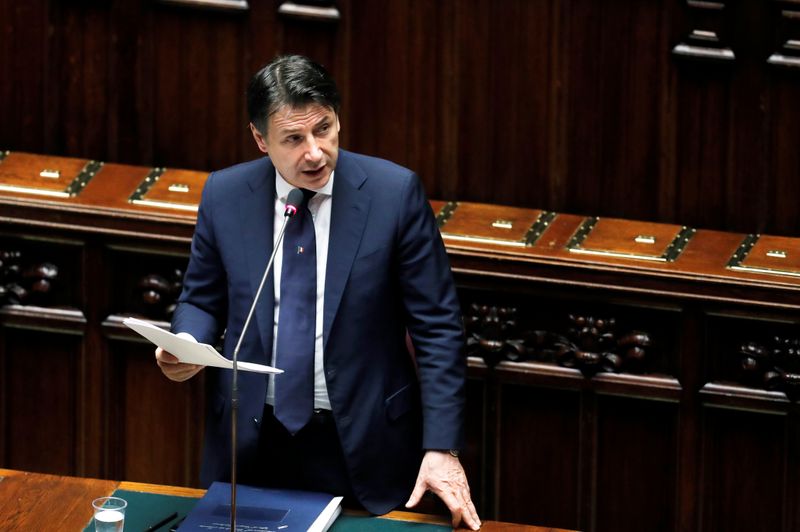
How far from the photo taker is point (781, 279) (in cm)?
432

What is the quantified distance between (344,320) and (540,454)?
1252 millimetres

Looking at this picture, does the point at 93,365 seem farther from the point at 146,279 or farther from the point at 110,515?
the point at 110,515

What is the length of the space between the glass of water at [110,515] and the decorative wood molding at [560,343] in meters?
1.61

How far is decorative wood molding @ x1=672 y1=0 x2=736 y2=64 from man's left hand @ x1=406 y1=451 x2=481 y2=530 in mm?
1625

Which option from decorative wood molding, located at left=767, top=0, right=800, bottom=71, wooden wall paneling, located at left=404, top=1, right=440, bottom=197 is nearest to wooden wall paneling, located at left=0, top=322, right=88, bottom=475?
wooden wall paneling, located at left=404, top=1, right=440, bottom=197

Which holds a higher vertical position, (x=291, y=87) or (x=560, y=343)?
(x=291, y=87)

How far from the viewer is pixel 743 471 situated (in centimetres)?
445

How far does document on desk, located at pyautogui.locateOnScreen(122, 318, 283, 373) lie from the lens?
3143mm

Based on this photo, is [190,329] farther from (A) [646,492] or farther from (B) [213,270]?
(A) [646,492]

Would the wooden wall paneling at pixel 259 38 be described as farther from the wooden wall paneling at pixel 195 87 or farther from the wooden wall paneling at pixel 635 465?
the wooden wall paneling at pixel 635 465

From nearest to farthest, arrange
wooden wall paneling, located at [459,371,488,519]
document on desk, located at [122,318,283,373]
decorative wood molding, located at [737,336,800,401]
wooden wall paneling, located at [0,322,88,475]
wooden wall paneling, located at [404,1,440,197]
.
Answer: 1. document on desk, located at [122,318,283,373]
2. decorative wood molding, located at [737,336,800,401]
3. wooden wall paneling, located at [459,371,488,519]
4. wooden wall paneling, located at [404,1,440,197]
5. wooden wall paneling, located at [0,322,88,475]

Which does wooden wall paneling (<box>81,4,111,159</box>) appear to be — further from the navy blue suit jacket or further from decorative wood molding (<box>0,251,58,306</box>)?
the navy blue suit jacket

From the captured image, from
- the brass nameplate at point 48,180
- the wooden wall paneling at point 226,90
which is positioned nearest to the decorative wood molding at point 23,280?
the brass nameplate at point 48,180

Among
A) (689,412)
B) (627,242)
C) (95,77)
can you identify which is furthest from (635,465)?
(95,77)
